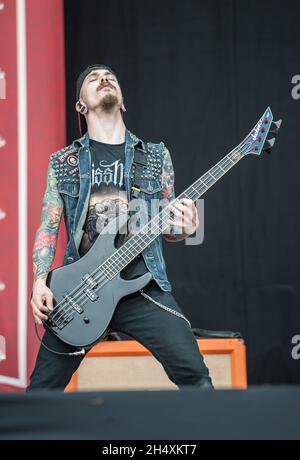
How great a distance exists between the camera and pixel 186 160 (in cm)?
420

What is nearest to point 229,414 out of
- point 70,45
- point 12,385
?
point 12,385

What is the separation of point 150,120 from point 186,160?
30 centimetres

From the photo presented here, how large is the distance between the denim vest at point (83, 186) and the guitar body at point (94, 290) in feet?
0.27

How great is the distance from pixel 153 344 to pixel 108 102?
960 mm

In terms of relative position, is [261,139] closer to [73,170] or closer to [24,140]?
[73,170]

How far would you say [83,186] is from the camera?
2.82 m

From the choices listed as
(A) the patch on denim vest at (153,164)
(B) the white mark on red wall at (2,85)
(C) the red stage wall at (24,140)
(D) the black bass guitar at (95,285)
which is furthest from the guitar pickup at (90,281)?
(B) the white mark on red wall at (2,85)

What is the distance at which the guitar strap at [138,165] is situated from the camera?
2838 mm

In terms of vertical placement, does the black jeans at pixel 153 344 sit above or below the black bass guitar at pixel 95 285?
below

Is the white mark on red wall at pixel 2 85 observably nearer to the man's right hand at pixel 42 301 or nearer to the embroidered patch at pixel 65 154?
the embroidered patch at pixel 65 154

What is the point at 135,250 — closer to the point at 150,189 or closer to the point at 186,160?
the point at 150,189

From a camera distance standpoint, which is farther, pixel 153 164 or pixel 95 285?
pixel 153 164

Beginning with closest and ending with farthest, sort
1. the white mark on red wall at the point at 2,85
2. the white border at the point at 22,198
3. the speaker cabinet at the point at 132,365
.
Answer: the speaker cabinet at the point at 132,365
the white border at the point at 22,198
the white mark on red wall at the point at 2,85

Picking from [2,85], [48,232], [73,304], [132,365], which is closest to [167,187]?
[48,232]
